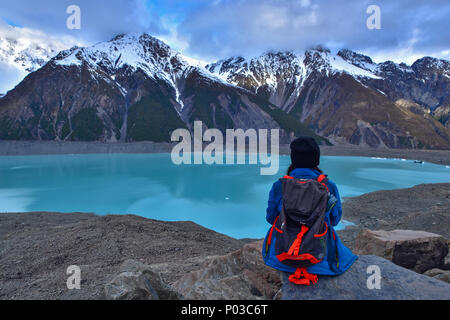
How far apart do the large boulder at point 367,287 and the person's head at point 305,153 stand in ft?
3.70

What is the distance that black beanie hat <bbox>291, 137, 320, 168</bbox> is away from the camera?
2826mm

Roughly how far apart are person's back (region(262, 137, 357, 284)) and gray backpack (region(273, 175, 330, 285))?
7 centimetres

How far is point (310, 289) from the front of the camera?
2584 millimetres

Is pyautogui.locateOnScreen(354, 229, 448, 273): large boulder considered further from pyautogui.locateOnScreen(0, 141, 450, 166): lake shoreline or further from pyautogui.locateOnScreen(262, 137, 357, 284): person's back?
pyautogui.locateOnScreen(0, 141, 450, 166): lake shoreline

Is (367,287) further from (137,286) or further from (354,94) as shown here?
(354,94)

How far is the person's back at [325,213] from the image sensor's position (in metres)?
2.68

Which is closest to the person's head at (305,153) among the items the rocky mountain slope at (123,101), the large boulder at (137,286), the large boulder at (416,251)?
the large boulder at (137,286)

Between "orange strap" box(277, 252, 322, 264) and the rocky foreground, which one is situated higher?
"orange strap" box(277, 252, 322, 264)

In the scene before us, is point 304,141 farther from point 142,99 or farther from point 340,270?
point 142,99

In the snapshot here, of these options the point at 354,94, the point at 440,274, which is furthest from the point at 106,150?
the point at 354,94

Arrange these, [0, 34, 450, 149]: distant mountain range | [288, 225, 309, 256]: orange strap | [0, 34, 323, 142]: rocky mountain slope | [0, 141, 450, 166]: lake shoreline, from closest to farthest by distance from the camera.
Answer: [288, 225, 309, 256]: orange strap, [0, 141, 450, 166]: lake shoreline, [0, 34, 323, 142]: rocky mountain slope, [0, 34, 450, 149]: distant mountain range

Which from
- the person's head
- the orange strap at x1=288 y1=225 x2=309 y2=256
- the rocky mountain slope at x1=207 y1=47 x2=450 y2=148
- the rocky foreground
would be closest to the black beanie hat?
the person's head

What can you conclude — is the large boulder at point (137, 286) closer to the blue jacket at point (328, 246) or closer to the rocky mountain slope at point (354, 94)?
the blue jacket at point (328, 246)
